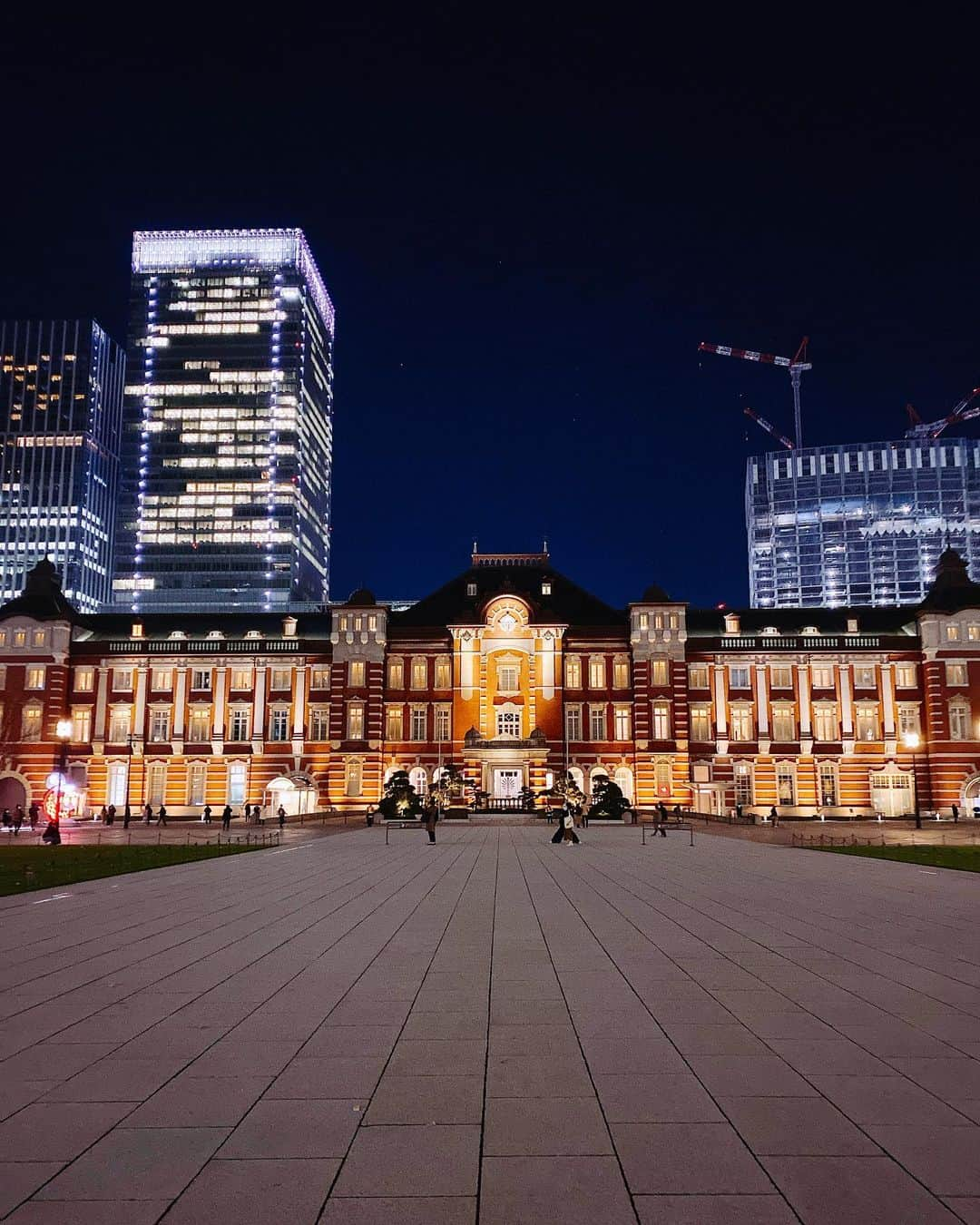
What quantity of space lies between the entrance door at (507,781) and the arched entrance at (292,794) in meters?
12.9

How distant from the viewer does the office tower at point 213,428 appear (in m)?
171

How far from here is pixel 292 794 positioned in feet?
230

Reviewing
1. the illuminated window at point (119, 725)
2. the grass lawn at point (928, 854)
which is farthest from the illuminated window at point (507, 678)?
the grass lawn at point (928, 854)

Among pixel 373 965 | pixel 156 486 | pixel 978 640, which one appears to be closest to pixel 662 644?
pixel 978 640

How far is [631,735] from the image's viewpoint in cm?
7456

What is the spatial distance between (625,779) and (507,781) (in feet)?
29.9

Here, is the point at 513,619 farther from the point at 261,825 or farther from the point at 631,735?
the point at 261,825

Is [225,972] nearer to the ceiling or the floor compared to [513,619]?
nearer to the floor

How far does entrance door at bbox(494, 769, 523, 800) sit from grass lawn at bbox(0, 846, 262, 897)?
35252 millimetres

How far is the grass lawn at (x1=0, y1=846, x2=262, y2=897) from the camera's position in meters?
23.1

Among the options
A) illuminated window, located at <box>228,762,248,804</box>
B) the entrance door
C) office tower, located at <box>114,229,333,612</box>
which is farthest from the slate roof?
office tower, located at <box>114,229,333,612</box>

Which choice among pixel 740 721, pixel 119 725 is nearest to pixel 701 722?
pixel 740 721

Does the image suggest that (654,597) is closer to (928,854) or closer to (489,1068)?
(928,854)

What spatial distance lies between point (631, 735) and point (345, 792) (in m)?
21.5
